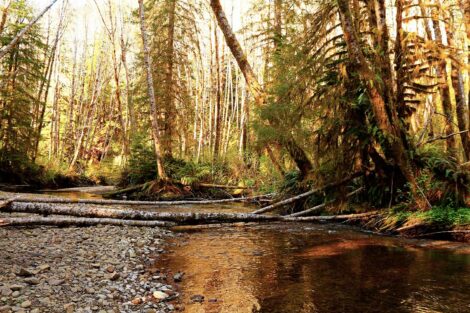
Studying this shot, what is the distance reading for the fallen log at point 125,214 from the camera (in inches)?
265

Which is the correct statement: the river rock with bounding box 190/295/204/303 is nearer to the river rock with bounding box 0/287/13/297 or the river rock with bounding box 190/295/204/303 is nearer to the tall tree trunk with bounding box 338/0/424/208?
the river rock with bounding box 0/287/13/297

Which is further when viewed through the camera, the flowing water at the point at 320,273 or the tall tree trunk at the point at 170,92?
the tall tree trunk at the point at 170,92

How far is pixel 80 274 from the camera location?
429cm

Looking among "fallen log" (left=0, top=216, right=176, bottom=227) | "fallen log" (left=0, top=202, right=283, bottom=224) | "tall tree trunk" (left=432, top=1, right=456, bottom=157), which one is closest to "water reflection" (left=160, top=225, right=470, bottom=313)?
"fallen log" (left=0, top=202, right=283, bottom=224)

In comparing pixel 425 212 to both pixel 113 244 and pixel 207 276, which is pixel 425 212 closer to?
pixel 207 276

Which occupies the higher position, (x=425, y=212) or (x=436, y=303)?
(x=425, y=212)

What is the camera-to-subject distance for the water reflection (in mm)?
3807

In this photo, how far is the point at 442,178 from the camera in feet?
25.1

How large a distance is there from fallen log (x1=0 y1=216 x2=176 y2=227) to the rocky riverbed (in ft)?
0.51

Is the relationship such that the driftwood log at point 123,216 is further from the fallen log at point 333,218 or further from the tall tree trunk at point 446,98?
the tall tree trunk at point 446,98

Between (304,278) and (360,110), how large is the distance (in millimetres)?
4647

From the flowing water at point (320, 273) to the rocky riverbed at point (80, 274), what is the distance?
0.35m

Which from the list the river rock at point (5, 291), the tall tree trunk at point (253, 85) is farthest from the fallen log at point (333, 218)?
the river rock at point (5, 291)

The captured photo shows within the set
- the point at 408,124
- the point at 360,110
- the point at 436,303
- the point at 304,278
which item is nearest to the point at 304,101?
the point at 360,110
